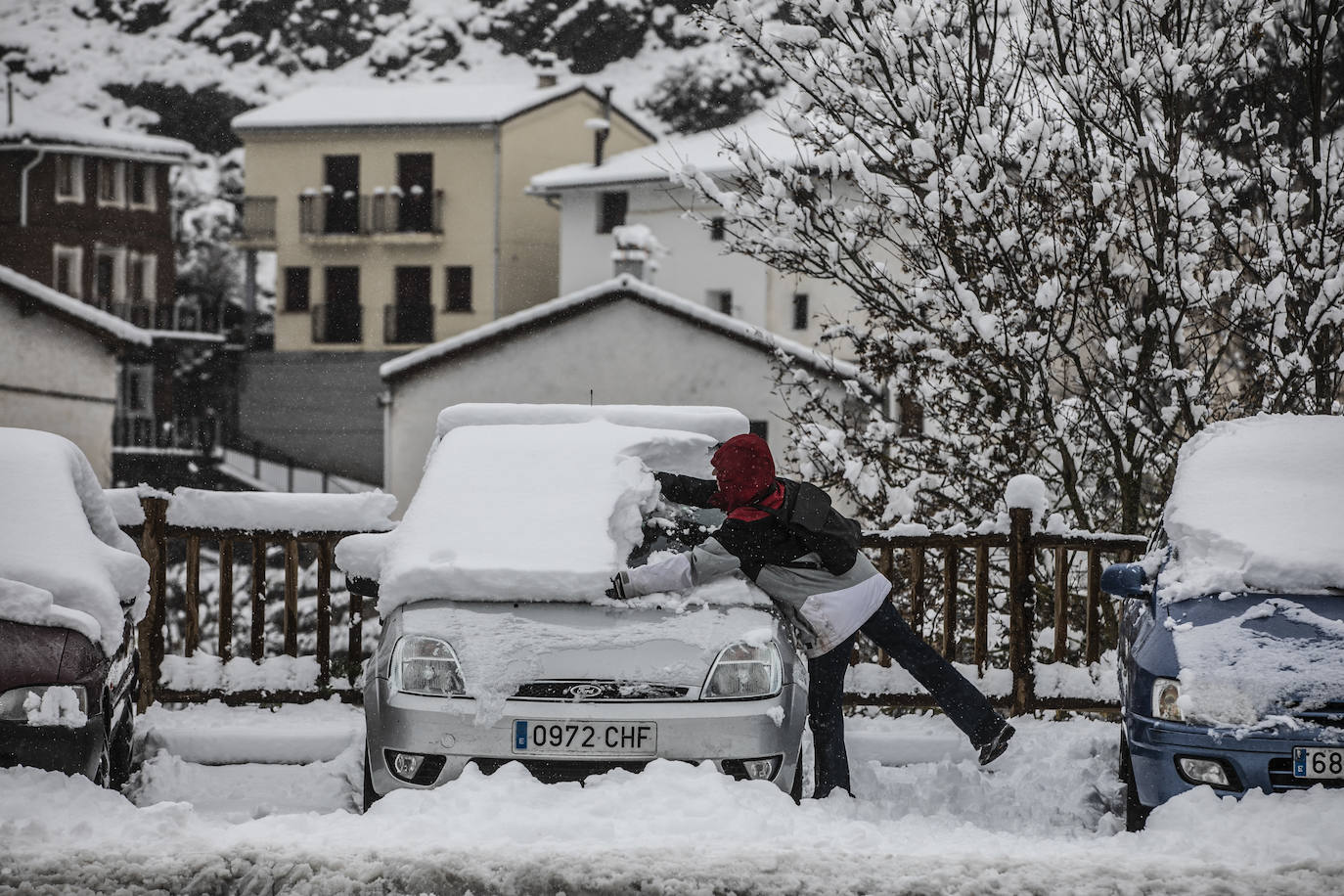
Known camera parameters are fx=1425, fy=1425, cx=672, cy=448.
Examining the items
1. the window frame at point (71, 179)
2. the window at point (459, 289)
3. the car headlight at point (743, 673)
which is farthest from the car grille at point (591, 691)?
the window frame at point (71, 179)

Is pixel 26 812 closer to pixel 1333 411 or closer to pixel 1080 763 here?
pixel 1080 763

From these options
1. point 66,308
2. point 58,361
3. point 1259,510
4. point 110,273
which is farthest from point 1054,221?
point 110,273

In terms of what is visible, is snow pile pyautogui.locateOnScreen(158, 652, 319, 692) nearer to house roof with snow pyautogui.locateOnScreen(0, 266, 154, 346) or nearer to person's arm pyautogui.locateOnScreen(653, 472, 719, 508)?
person's arm pyautogui.locateOnScreen(653, 472, 719, 508)

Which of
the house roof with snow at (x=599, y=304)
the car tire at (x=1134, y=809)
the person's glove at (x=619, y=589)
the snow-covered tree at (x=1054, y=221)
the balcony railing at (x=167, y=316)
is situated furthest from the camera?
the balcony railing at (x=167, y=316)

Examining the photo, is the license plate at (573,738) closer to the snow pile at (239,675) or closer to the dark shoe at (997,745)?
the dark shoe at (997,745)

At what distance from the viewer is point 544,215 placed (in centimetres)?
4734

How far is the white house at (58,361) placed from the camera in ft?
90.3

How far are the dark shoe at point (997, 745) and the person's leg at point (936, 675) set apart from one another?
25mm

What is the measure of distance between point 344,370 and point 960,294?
39.6 metres

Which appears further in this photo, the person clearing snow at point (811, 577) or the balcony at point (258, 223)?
the balcony at point (258, 223)

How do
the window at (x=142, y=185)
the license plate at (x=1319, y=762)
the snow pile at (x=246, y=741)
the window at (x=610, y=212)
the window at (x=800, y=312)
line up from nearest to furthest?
1. the license plate at (x=1319, y=762)
2. the snow pile at (x=246, y=741)
3. the window at (x=800, y=312)
4. the window at (x=610, y=212)
5. the window at (x=142, y=185)

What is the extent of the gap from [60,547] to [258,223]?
44.4 m

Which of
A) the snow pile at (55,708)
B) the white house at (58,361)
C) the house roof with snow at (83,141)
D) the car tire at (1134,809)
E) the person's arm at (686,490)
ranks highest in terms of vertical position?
the house roof with snow at (83,141)

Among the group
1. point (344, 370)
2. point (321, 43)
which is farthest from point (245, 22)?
point (344, 370)
